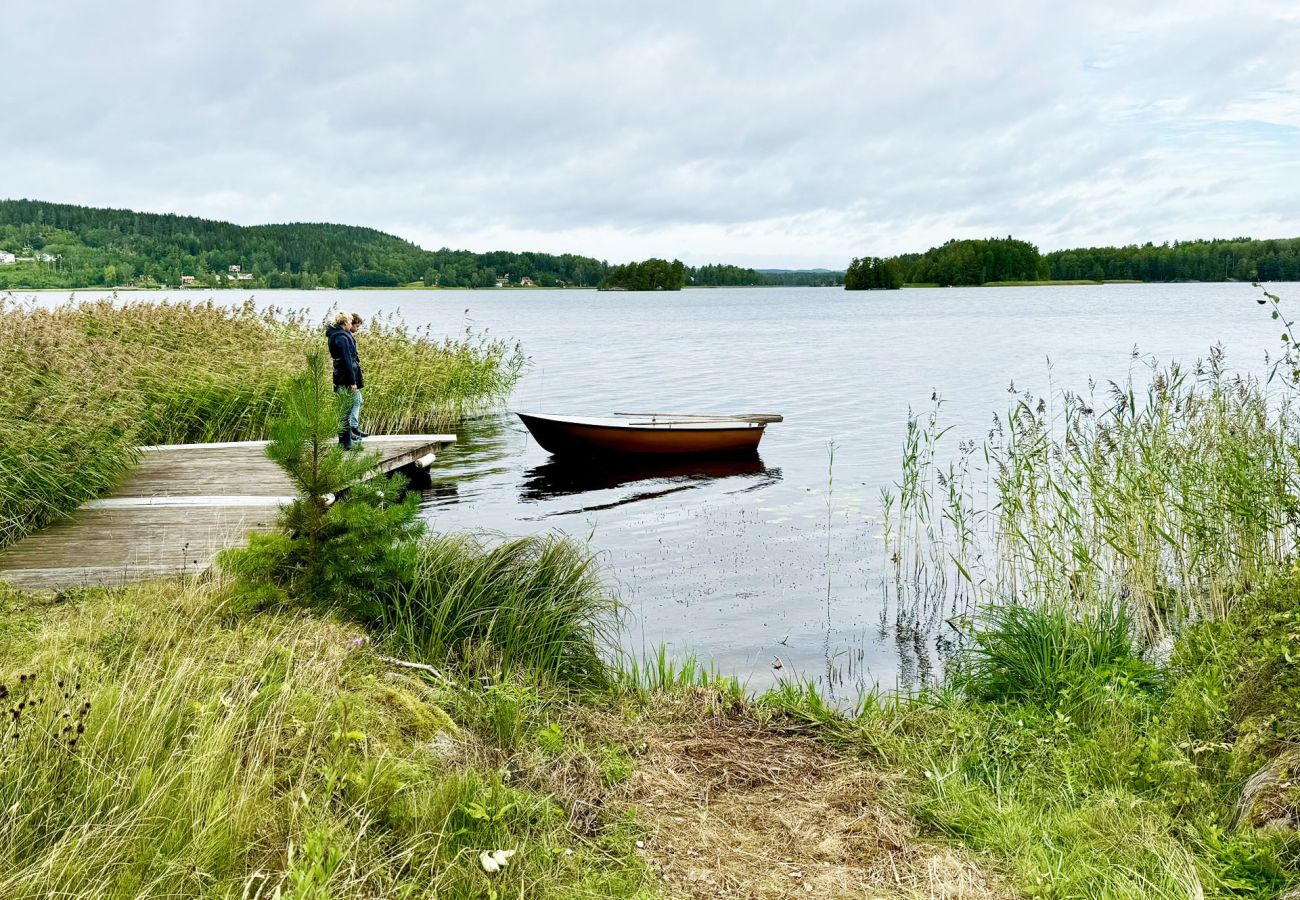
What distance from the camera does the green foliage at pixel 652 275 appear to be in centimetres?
16075

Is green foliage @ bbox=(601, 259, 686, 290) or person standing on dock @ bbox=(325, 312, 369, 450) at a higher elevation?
green foliage @ bbox=(601, 259, 686, 290)

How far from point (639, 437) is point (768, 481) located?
2.53 metres

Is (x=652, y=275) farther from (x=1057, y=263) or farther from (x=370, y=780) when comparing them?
(x=370, y=780)

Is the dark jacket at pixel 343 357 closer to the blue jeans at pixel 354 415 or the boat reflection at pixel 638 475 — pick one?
the blue jeans at pixel 354 415

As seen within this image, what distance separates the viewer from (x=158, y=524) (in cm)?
848

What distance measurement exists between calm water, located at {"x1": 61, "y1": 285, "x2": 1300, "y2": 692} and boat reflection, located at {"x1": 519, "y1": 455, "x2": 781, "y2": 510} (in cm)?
7

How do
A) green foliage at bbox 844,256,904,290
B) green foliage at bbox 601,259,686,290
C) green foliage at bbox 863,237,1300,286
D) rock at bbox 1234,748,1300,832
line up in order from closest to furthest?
rock at bbox 1234,748,1300,832, green foliage at bbox 863,237,1300,286, green foliage at bbox 844,256,904,290, green foliage at bbox 601,259,686,290

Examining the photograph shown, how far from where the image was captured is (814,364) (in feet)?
133

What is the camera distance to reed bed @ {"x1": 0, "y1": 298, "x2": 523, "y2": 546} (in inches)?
351

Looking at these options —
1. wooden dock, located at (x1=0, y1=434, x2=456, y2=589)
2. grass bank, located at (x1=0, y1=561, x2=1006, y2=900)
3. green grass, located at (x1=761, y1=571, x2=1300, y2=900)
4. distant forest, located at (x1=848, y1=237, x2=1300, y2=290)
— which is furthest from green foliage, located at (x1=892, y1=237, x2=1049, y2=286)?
grass bank, located at (x1=0, y1=561, x2=1006, y2=900)

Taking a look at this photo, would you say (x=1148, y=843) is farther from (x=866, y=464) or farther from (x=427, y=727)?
(x=866, y=464)

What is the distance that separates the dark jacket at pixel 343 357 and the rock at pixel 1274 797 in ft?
37.9

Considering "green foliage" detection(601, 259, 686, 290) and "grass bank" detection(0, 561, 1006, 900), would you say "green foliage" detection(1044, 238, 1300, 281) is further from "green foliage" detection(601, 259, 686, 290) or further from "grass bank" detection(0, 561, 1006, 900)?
"grass bank" detection(0, 561, 1006, 900)

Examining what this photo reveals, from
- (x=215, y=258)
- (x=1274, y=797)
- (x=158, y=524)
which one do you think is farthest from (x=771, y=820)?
(x=215, y=258)
